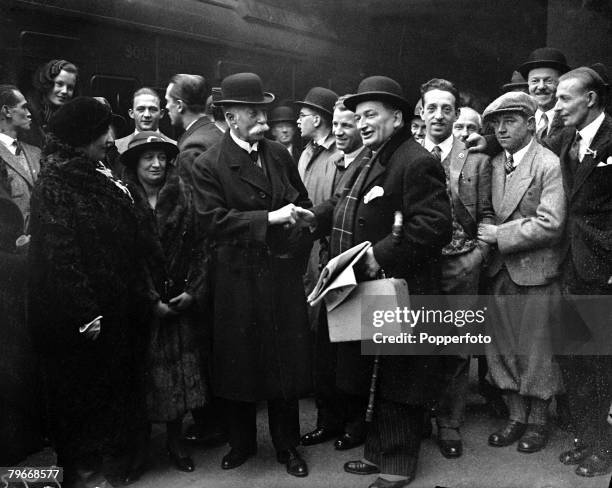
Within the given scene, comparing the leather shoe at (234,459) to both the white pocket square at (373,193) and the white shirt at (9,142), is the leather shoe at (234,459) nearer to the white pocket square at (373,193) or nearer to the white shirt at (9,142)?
the white pocket square at (373,193)

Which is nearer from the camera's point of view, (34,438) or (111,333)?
(111,333)

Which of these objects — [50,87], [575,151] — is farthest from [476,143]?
[50,87]

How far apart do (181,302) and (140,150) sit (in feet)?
2.84

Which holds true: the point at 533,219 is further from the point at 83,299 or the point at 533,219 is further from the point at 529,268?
the point at 83,299

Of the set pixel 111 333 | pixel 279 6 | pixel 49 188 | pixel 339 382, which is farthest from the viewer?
pixel 279 6

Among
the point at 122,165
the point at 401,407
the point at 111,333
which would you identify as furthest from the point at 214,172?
the point at 401,407

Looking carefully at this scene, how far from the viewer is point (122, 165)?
13.3 ft

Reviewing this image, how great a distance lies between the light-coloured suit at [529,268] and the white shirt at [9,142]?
2867mm

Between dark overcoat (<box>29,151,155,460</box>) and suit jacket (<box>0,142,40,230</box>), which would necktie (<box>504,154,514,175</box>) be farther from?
suit jacket (<box>0,142,40,230</box>)

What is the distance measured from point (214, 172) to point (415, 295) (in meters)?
1.26

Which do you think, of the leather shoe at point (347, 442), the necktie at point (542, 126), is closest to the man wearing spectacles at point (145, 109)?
the leather shoe at point (347, 442)

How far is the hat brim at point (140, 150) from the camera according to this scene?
3.69 metres

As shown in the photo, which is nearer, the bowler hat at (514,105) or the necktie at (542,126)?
the bowler hat at (514,105)

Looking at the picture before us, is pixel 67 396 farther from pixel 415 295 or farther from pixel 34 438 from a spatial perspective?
pixel 415 295
